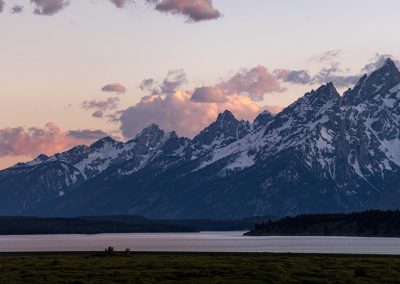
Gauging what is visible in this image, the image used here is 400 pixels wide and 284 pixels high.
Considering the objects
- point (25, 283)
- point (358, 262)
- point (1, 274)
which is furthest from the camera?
point (358, 262)

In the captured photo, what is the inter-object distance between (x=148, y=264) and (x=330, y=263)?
2388 centimetres

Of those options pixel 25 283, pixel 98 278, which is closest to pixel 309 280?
pixel 98 278

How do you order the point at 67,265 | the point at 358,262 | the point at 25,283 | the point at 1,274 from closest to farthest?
the point at 25,283 < the point at 1,274 < the point at 67,265 < the point at 358,262

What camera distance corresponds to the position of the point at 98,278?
100625mm

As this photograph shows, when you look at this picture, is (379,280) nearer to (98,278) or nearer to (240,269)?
(240,269)

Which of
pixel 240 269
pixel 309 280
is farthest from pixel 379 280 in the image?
pixel 240 269

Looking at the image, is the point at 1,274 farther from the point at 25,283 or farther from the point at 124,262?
the point at 124,262

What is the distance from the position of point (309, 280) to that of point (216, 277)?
10.1 meters

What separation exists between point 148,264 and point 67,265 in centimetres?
1015

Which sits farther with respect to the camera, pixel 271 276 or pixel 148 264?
pixel 148 264

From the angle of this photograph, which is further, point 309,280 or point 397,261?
point 397,261

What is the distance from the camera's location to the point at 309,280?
99.7m

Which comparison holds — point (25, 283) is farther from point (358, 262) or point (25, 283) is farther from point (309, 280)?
point (358, 262)

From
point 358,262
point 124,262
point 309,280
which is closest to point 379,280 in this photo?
point 309,280
